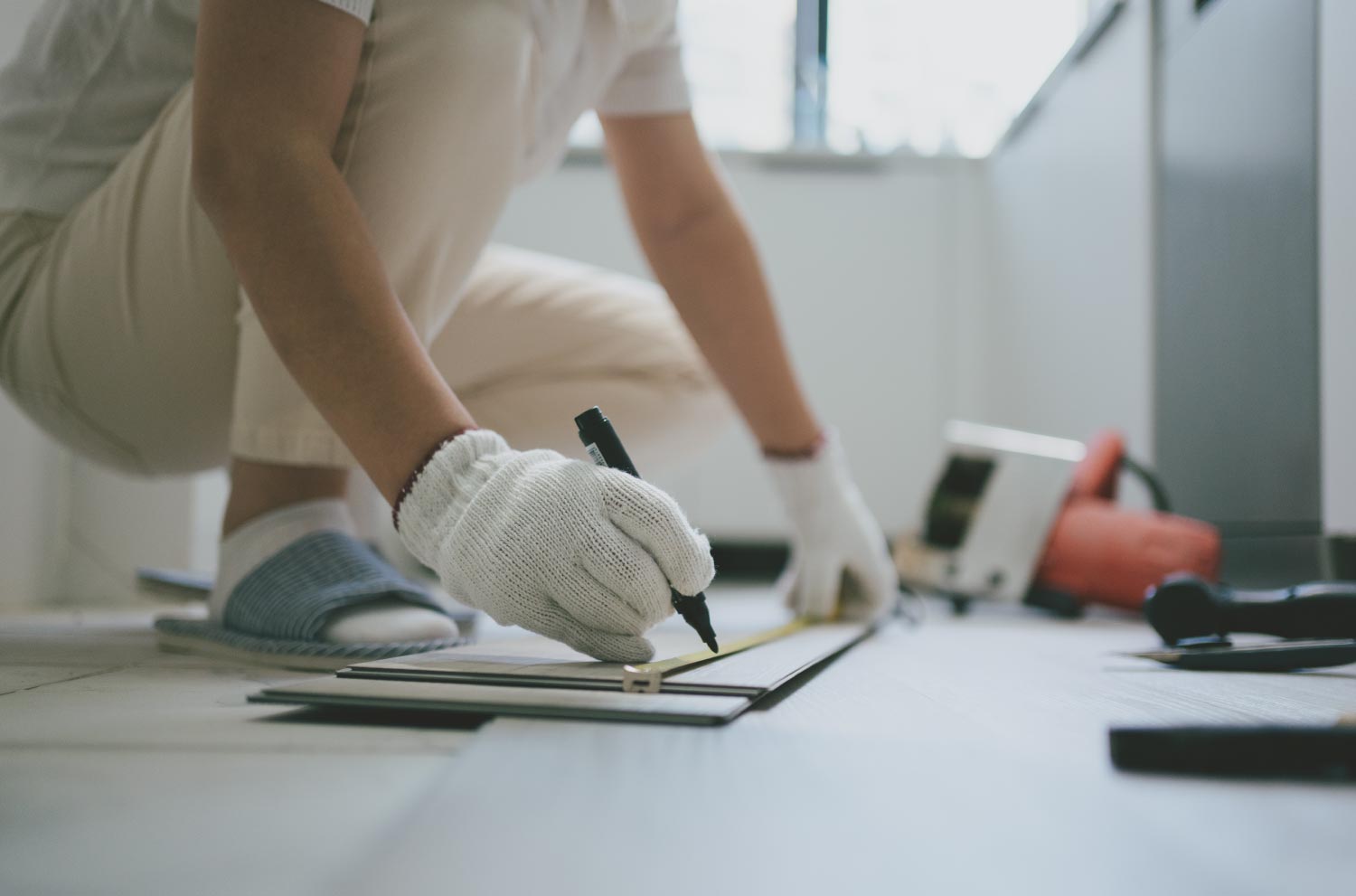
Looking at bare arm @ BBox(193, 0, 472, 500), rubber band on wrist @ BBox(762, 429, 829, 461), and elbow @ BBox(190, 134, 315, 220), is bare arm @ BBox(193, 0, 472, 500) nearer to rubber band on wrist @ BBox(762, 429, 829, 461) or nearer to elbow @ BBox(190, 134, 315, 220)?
elbow @ BBox(190, 134, 315, 220)

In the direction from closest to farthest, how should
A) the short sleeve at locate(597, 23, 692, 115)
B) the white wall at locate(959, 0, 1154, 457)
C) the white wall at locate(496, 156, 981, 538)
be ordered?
the short sleeve at locate(597, 23, 692, 115) < the white wall at locate(959, 0, 1154, 457) < the white wall at locate(496, 156, 981, 538)

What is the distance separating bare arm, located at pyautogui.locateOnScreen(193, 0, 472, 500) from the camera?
0.53m

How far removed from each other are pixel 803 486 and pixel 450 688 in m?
0.66

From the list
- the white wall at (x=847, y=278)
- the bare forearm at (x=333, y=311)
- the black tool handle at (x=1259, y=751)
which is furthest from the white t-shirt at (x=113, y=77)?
the white wall at (x=847, y=278)

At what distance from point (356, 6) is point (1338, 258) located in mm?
999

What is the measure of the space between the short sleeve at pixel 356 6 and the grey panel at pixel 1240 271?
1016 millimetres

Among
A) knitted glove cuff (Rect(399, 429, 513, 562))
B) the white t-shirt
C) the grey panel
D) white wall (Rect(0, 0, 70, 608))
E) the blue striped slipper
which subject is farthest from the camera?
white wall (Rect(0, 0, 70, 608))

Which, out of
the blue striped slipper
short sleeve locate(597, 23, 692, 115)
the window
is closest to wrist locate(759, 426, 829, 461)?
short sleeve locate(597, 23, 692, 115)

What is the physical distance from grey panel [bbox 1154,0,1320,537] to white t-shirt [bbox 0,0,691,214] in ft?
2.51

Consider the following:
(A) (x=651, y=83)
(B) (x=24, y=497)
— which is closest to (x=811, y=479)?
(A) (x=651, y=83)

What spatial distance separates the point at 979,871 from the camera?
0.84 feet

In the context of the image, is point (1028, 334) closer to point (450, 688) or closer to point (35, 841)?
point (450, 688)

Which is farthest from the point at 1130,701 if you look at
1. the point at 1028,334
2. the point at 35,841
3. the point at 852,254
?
the point at 852,254

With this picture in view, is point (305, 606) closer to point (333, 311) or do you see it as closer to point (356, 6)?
point (333, 311)
